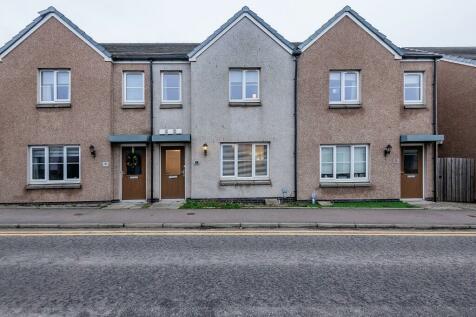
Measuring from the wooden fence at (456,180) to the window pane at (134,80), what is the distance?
15.2 meters

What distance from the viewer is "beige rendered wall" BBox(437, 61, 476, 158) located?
45.9ft

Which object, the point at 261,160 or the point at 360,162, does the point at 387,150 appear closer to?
the point at 360,162

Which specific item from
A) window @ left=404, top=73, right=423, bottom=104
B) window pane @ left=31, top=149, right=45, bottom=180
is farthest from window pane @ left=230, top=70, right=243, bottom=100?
window pane @ left=31, top=149, right=45, bottom=180

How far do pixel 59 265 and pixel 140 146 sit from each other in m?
8.26

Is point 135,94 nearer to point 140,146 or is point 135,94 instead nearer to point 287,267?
point 140,146

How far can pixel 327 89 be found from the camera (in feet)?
41.6

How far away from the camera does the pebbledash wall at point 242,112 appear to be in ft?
41.2

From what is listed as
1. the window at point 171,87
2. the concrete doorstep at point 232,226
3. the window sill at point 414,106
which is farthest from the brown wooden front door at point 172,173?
the window sill at point 414,106

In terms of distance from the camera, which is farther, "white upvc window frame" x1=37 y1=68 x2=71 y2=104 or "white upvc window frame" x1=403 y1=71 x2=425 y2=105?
"white upvc window frame" x1=403 y1=71 x2=425 y2=105

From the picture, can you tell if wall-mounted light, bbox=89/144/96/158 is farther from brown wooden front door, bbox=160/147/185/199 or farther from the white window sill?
the white window sill

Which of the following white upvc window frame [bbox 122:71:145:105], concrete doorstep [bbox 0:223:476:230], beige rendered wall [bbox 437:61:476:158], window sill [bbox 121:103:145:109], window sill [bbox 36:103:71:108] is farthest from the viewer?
beige rendered wall [bbox 437:61:476:158]

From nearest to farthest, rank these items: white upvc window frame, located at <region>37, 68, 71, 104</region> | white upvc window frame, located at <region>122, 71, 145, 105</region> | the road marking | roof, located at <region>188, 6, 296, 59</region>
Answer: the road marking, white upvc window frame, located at <region>37, 68, 71, 104</region>, roof, located at <region>188, 6, 296, 59</region>, white upvc window frame, located at <region>122, 71, 145, 105</region>

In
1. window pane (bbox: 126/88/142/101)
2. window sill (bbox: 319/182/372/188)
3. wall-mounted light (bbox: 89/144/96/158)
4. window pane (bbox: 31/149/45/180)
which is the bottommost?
window sill (bbox: 319/182/372/188)

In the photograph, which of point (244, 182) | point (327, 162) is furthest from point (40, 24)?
point (327, 162)
